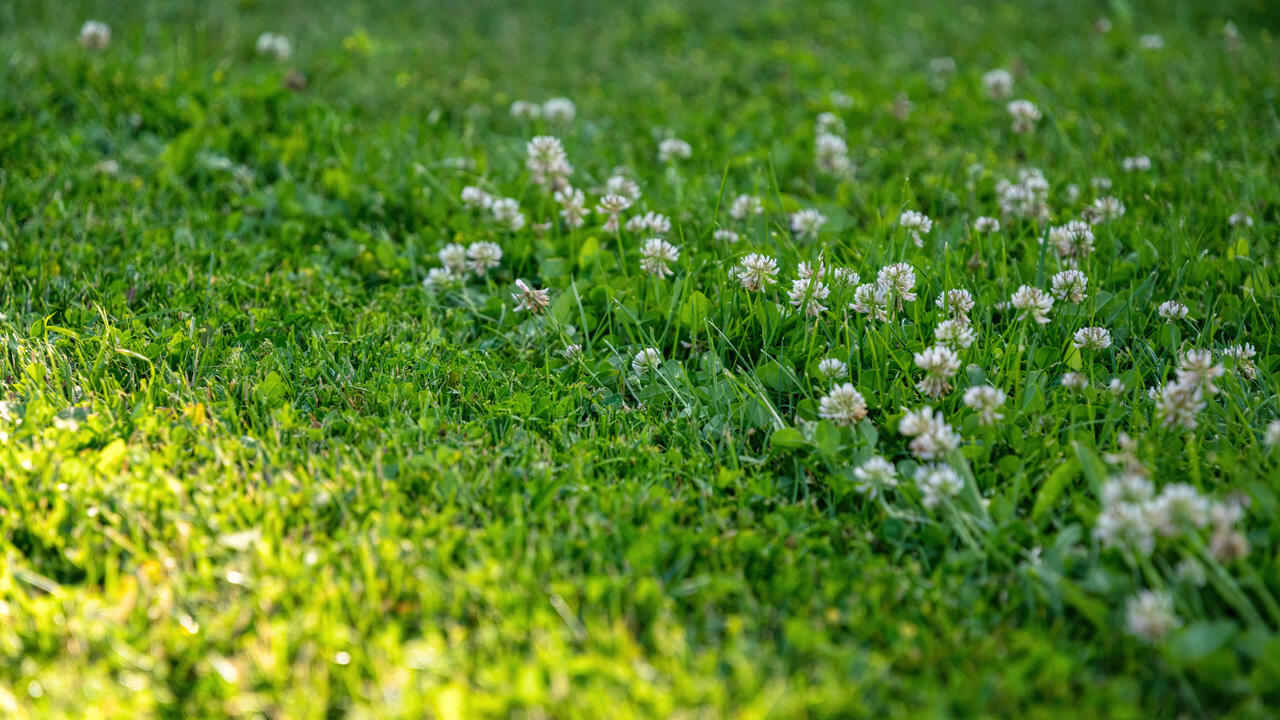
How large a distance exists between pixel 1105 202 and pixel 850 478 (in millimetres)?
1704

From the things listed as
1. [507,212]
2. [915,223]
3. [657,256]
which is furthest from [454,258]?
[915,223]

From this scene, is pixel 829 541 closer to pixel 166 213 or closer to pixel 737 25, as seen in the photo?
pixel 166 213

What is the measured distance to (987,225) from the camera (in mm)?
3207

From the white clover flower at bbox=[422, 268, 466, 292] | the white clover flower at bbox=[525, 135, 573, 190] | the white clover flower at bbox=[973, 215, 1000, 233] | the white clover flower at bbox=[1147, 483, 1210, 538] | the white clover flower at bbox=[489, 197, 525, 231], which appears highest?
the white clover flower at bbox=[525, 135, 573, 190]

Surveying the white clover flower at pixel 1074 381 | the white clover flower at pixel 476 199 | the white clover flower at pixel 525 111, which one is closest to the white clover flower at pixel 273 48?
the white clover flower at pixel 525 111

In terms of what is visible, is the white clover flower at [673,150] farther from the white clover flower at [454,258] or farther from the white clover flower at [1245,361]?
the white clover flower at [1245,361]

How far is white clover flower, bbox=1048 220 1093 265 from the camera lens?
117 inches

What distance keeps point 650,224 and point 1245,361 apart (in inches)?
67.5

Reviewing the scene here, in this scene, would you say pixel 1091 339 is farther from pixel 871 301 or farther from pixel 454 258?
pixel 454 258

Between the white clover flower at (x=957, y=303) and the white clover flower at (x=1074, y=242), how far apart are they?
58cm

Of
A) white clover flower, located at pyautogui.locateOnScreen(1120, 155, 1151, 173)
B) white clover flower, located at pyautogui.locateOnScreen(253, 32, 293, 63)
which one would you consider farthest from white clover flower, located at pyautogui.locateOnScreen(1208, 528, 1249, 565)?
white clover flower, located at pyautogui.locateOnScreen(253, 32, 293, 63)

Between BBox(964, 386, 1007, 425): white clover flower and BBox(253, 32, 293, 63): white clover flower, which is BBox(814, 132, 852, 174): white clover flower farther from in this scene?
BBox(253, 32, 293, 63): white clover flower

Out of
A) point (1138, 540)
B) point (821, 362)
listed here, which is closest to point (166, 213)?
point (821, 362)

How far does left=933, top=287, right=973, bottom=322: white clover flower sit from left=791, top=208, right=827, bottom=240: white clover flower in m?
0.71
